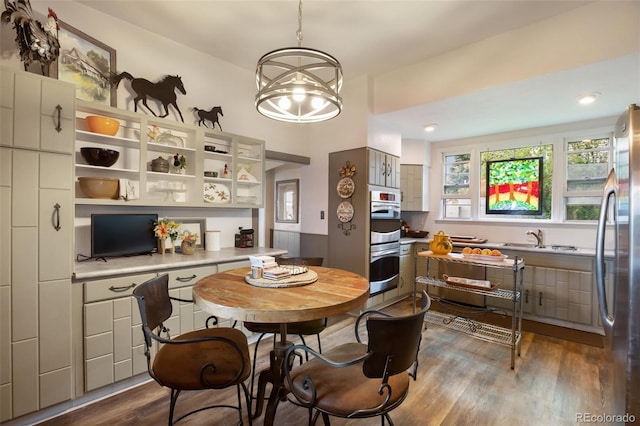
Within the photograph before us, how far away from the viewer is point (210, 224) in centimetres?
332

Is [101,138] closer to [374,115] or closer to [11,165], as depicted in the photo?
[11,165]

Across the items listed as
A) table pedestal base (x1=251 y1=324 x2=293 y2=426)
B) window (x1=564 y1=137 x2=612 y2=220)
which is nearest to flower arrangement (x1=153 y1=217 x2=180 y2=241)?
table pedestal base (x1=251 y1=324 x2=293 y2=426)

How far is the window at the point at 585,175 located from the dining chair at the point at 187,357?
4500 millimetres

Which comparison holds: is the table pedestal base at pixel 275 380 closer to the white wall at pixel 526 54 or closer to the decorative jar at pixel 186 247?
the decorative jar at pixel 186 247

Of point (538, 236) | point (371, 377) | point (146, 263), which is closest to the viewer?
point (371, 377)

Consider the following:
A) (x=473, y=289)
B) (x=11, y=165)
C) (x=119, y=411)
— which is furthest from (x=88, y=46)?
(x=473, y=289)

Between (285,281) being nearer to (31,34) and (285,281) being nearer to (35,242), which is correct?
(35,242)

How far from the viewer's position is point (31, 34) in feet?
6.00

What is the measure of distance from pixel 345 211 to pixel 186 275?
217cm

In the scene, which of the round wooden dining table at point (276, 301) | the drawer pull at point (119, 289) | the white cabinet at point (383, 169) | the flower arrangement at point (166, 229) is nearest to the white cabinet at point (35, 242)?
the drawer pull at point (119, 289)

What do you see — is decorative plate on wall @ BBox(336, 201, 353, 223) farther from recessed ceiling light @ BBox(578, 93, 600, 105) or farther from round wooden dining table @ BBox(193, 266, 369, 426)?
recessed ceiling light @ BBox(578, 93, 600, 105)

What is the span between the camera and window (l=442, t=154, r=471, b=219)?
4.83 m

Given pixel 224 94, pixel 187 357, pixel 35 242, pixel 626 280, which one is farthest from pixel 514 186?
pixel 35 242

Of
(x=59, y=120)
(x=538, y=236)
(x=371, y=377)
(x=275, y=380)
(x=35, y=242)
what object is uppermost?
(x=59, y=120)
